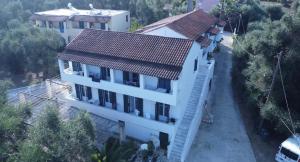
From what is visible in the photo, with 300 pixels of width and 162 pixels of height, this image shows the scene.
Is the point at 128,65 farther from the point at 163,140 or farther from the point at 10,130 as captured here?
the point at 10,130

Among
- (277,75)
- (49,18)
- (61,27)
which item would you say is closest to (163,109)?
(277,75)

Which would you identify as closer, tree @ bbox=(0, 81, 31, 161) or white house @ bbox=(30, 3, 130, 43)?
tree @ bbox=(0, 81, 31, 161)

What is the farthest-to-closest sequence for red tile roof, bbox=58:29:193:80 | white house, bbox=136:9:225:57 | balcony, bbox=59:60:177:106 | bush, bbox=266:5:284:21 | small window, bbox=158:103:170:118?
1. bush, bbox=266:5:284:21
2. white house, bbox=136:9:225:57
3. small window, bbox=158:103:170:118
4. balcony, bbox=59:60:177:106
5. red tile roof, bbox=58:29:193:80

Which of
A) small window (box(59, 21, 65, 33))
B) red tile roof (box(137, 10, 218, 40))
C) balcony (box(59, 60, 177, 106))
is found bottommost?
balcony (box(59, 60, 177, 106))

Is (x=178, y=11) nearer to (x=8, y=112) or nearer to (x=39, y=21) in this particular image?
(x=39, y=21)

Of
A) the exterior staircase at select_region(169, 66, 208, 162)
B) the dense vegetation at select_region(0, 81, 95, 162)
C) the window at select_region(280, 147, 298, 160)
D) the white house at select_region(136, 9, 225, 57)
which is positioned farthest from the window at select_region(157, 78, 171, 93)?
the window at select_region(280, 147, 298, 160)

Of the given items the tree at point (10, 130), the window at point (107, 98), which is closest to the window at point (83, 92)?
the window at point (107, 98)

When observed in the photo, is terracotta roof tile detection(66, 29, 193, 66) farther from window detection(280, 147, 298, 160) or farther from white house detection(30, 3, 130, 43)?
white house detection(30, 3, 130, 43)
